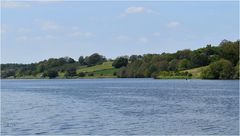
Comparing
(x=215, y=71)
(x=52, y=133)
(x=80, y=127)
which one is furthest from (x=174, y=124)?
(x=215, y=71)

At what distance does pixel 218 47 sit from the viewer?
646ft

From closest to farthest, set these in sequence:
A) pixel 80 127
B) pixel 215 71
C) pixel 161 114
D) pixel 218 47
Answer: pixel 80 127
pixel 161 114
pixel 215 71
pixel 218 47

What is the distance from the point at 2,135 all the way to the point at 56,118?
31.9ft

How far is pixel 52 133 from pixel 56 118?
346 inches

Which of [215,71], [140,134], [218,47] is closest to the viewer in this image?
[140,134]

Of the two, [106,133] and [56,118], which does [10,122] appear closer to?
[56,118]

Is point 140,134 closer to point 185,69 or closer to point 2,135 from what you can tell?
point 2,135

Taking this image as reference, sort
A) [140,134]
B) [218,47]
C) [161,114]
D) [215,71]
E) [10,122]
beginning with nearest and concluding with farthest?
[140,134]
[10,122]
[161,114]
[215,71]
[218,47]

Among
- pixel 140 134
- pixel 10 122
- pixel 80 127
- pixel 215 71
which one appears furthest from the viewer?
pixel 215 71

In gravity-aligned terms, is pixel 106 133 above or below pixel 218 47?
below

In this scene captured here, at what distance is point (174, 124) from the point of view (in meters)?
37.6

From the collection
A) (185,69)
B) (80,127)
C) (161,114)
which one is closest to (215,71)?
(185,69)

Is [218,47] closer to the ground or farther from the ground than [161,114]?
farther from the ground

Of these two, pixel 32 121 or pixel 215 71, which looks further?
pixel 215 71
